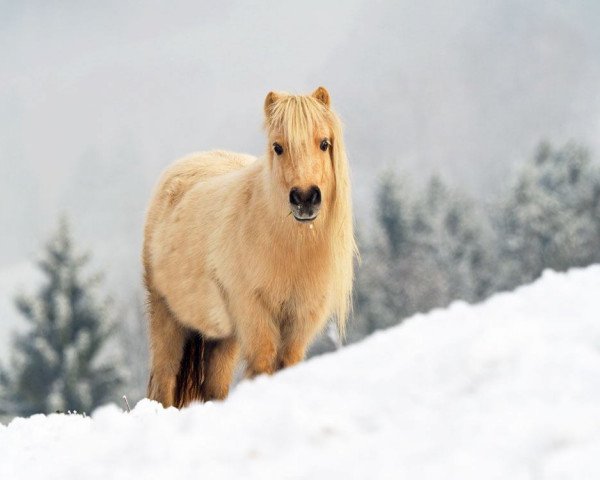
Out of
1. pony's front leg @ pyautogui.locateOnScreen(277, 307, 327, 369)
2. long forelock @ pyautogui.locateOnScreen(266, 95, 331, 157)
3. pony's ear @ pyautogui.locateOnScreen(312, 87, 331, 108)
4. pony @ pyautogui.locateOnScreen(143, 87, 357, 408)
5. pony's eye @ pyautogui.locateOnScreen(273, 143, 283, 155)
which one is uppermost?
pony's ear @ pyautogui.locateOnScreen(312, 87, 331, 108)

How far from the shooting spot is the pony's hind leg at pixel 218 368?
7672 mm

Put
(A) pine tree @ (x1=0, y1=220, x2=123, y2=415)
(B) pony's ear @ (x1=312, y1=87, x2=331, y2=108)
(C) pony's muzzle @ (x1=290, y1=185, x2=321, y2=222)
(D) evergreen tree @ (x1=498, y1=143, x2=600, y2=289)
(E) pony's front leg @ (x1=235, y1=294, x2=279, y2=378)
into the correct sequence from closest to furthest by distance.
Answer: (C) pony's muzzle @ (x1=290, y1=185, x2=321, y2=222)
(E) pony's front leg @ (x1=235, y1=294, x2=279, y2=378)
(B) pony's ear @ (x1=312, y1=87, x2=331, y2=108)
(A) pine tree @ (x1=0, y1=220, x2=123, y2=415)
(D) evergreen tree @ (x1=498, y1=143, x2=600, y2=289)

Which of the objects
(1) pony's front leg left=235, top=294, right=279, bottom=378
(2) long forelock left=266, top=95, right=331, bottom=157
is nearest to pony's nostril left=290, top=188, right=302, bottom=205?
(2) long forelock left=266, top=95, right=331, bottom=157

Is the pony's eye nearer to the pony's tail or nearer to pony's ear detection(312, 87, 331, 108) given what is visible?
pony's ear detection(312, 87, 331, 108)

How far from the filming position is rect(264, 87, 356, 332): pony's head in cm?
541

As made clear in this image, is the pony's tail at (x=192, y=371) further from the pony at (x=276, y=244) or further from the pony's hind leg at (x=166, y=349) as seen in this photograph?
the pony at (x=276, y=244)

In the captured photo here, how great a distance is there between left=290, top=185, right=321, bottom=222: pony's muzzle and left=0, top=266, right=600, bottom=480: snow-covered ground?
194 centimetres

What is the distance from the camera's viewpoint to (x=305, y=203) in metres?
5.36

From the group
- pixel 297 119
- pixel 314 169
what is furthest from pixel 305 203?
pixel 297 119

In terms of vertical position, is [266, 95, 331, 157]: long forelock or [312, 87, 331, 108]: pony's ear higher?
[312, 87, 331, 108]: pony's ear

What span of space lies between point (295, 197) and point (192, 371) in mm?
2959

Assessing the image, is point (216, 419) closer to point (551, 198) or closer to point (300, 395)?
point (300, 395)

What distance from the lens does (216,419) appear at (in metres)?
2.92

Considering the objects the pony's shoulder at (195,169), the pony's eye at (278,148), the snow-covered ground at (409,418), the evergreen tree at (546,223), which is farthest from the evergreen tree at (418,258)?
the snow-covered ground at (409,418)
